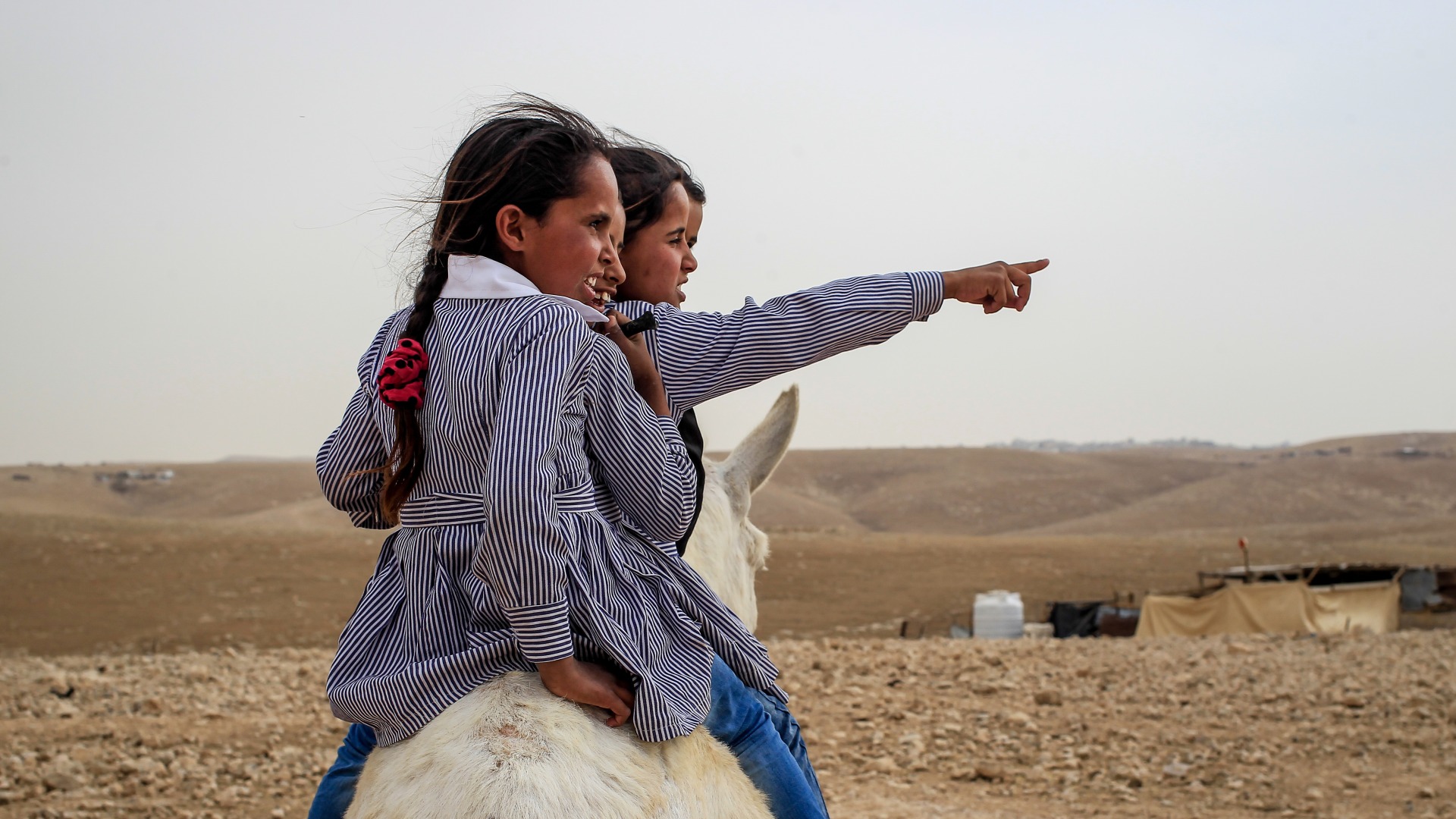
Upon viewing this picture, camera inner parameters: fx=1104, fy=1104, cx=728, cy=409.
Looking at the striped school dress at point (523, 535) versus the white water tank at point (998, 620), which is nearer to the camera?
the striped school dress at point (523, 535)

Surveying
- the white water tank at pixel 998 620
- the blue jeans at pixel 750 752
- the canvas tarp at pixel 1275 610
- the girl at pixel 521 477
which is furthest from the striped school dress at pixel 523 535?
the white water tank at pixel 998 620

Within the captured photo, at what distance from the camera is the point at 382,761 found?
1.79 m

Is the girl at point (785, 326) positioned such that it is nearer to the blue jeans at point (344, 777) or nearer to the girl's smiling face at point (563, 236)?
the girl's smiling face at point (563, 236)

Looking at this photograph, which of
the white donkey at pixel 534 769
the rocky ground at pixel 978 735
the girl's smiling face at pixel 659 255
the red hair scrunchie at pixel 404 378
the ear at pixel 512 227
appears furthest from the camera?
the rocky ground at pixel 978 735

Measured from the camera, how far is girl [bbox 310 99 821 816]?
1.65 metres

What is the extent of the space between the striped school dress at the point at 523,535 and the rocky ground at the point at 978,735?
3.99 m

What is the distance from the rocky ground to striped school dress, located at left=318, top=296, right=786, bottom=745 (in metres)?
3.99

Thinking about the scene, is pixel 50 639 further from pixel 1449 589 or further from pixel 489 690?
pixel 1449 589

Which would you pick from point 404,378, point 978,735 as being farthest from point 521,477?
point 978,735

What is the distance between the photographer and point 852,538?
32.1m

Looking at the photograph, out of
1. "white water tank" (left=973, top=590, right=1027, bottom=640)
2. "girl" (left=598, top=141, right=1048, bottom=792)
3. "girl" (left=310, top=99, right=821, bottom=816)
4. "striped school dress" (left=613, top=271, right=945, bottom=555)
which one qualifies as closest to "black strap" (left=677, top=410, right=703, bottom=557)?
"girl" (left=598, top=141, right=1048, bottom=792)

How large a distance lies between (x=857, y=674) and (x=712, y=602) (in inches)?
283

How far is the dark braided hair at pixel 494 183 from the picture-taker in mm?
1950

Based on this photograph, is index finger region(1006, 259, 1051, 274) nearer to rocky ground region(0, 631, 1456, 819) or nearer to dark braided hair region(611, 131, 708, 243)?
dark braided hair region(611, 131, 708, 243)
